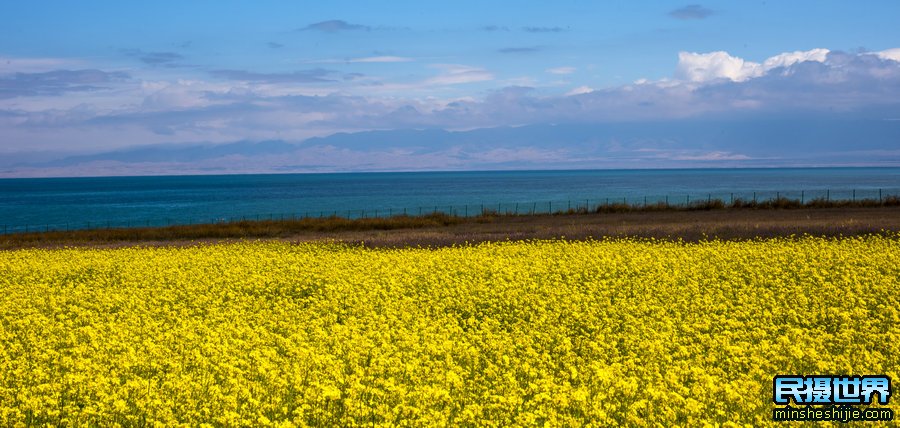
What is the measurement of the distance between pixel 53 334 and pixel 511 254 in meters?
16.2

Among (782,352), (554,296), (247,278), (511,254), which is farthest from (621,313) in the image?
(511,254)

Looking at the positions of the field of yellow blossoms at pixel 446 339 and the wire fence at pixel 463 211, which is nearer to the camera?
the field of yellow blossoms at pixel 446 339

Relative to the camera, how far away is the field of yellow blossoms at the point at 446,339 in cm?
949

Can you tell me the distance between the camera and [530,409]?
9695 millimetres

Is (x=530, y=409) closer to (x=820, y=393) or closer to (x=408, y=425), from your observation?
(x=408, y=425)

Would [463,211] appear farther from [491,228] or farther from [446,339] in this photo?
[446,339]

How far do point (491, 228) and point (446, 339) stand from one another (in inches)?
1373

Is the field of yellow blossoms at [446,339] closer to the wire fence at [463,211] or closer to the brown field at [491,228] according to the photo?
the brown field at [491,228]

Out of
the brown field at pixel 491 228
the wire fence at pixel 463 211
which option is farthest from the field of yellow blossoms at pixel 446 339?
the wire fence at pixel 463 211

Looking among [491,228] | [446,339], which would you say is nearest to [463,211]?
[491,228]

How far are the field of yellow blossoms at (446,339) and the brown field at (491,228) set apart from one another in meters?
12.2

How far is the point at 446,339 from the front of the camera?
504 inches

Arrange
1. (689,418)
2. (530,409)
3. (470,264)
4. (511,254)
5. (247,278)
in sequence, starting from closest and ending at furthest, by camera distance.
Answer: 1. (689,418)
2. (530,409)
3. (247,278)
4. (470,264)
5. (511,254)

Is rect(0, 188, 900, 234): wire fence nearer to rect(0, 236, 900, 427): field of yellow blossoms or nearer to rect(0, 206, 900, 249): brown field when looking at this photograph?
rect(0, 206, 900, 249): brown field
